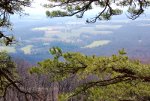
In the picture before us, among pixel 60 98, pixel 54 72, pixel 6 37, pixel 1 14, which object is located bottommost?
pixel 60 98

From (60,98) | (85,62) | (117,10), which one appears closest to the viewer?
(85,62)

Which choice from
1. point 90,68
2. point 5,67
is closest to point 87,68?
A: point 90,68

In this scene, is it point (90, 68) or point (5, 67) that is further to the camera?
point (5, 67)

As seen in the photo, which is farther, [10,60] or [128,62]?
[10,60]

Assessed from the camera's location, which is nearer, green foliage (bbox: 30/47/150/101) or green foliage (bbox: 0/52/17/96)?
green foliage (bbox: 30/47/150/101)

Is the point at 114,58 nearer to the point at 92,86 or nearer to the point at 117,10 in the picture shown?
the point at 92,86

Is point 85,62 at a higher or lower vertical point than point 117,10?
lower

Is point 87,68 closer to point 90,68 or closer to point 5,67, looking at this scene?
point 90,68

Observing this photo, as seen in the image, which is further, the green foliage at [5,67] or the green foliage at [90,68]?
the green foliage at [5,67]

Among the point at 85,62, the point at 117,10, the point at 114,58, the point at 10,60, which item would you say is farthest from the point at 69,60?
the point at 117,10

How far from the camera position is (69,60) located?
9.41 metres

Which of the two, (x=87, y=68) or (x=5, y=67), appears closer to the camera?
(x=87, y=68)

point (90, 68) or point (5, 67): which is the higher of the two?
point (90, 68)

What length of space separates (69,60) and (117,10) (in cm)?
296
